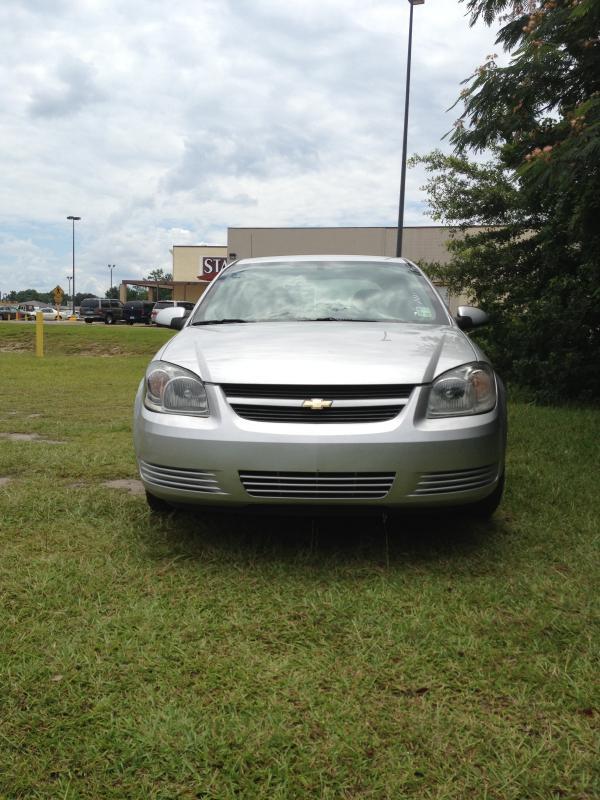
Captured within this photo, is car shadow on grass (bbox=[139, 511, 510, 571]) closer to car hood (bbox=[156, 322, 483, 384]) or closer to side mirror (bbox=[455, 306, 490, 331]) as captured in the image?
car hood (bbox=[156, 322, 483, 384])

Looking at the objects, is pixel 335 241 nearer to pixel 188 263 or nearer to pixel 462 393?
pixel 188 263

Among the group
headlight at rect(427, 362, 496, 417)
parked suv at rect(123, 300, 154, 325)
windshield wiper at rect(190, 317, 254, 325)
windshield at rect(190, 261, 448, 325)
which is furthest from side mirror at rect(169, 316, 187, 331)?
parked suv at rect(123, 300, 154, 325)

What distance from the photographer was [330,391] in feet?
10.8

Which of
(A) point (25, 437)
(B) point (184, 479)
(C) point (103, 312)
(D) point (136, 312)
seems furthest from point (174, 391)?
(C) point (103, 312)

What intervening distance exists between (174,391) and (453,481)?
1355 millimetres

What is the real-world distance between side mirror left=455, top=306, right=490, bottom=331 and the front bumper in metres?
1.41

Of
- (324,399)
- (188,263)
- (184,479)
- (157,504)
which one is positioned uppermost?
(188,263)

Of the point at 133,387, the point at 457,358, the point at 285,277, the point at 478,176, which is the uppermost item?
the point at 478,176

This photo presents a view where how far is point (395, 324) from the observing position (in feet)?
13.6

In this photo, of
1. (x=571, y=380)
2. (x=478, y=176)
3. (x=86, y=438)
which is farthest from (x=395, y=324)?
(x=478, y=176)

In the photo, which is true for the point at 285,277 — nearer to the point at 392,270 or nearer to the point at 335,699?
the point at 392,270

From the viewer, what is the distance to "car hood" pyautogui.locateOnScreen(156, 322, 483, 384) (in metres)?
3.33

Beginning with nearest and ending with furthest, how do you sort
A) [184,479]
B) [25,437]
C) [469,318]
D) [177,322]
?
[184,479]
[469,318]
[177,322]
[25,437]

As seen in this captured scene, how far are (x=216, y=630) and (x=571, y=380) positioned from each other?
25.6ft
